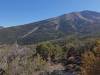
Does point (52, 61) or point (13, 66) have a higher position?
point (13, 66)

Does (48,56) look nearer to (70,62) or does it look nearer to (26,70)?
(70,62)

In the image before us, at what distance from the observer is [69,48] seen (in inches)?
4232

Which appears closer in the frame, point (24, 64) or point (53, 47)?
point (24, 64)

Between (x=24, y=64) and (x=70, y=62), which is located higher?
(x=24, y=64)

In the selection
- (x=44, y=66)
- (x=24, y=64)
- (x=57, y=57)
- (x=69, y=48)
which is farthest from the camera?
(x=69, y=48)

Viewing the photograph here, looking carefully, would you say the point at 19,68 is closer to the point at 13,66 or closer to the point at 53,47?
the point at 13,66

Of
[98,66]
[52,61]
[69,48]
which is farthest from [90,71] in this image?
[69,48]

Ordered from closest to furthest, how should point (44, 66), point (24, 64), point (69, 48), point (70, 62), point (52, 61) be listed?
point (24, 64)
point (44, 66)
point (70, 62)
point (52, 61)
point (69, 48)

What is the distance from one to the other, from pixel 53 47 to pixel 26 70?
63.5m

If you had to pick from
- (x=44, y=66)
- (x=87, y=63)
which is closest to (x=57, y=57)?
(x=44, y=66)

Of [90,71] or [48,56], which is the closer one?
[90,71]

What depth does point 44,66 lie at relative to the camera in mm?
41875

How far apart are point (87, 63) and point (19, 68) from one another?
9994 mm

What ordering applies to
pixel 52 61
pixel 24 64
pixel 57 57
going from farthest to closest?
pixel 57 57
pixel 52 61
pixel 24 64
